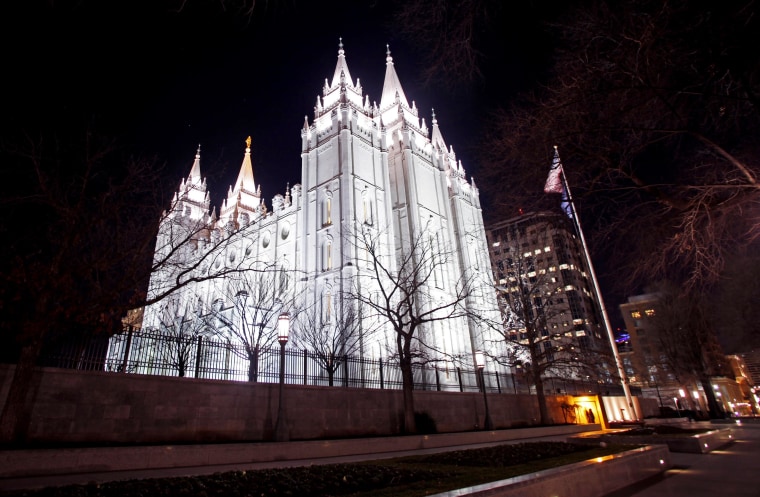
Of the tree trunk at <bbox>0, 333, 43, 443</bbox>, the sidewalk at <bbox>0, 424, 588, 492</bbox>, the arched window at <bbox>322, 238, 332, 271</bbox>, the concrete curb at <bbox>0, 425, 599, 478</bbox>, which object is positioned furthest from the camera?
the arched window at <bbox>322, 238, 332, 271</bbox>

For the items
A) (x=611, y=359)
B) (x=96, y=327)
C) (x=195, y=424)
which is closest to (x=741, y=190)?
(x=195, y=424)

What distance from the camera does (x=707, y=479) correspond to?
726 centimetres

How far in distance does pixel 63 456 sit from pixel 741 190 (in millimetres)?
13762

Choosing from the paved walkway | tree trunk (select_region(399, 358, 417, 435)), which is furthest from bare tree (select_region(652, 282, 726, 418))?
the paved walkway

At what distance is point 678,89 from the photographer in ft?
22.8

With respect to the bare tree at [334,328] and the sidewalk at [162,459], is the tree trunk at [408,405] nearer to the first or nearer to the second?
the sidewalk at [162,459]

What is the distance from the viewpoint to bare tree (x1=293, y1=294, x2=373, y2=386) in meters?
28.1

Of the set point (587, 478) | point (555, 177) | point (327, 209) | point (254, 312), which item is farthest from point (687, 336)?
point (587, 478)

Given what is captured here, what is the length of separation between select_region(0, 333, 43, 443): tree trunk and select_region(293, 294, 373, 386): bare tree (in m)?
18.3

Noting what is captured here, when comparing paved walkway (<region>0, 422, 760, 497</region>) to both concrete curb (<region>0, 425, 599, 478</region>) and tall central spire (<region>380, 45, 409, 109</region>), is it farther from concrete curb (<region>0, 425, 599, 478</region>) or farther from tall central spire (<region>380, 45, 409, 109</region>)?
tall central spire (<region>380, 45, 409, 109</region>)

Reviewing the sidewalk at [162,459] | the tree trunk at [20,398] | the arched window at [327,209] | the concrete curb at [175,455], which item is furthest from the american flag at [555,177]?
the arched window at [327,209]

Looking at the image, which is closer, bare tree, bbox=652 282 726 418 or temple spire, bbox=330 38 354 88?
bare tree, bbox=652 282 726 418

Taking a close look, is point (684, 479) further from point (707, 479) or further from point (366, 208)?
point (366, 208)

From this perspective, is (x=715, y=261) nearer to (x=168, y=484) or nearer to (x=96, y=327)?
(x=168, y=484)
